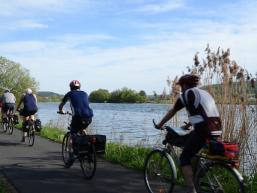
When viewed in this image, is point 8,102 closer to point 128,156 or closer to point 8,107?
point 8,107

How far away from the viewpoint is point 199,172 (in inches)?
239

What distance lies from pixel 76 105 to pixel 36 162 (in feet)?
7.27

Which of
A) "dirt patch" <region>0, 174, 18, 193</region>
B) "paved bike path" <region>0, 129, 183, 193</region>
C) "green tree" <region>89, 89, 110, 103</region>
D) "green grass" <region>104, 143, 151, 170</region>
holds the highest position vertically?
"green tree" <region>89, 89, 110, 103</region>

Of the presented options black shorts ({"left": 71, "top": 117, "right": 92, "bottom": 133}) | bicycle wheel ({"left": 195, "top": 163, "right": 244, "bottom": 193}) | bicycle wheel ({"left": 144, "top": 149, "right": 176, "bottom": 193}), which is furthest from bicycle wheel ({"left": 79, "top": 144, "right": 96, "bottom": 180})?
bicycle wheel ({"left": 195, "top": 163, "right": 244, "bottom": 193})

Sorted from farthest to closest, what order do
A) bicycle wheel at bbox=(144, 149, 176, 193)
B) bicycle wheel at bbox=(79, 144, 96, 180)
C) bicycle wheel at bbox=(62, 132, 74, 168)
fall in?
1. bicycle wheel at bbox=(62, 132, 74, 168)
2. bicycle wheel at bbox=(79, 144, 96, 180)
3. bicycle wheel at bbox=(144, 149, 176, 193)

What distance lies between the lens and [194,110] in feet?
19.6

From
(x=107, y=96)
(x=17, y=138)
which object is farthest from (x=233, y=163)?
(x=107, y=96)

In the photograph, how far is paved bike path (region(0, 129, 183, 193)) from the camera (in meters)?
7.85

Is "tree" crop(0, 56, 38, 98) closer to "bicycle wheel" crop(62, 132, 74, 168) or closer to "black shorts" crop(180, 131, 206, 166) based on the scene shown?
"bicycle wheel" crop(62, 132, 74, 168)

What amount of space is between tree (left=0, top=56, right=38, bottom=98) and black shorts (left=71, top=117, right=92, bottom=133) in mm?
27283

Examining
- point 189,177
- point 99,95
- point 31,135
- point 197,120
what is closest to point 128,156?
point 31,135

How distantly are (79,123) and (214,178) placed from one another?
4163 millimetres

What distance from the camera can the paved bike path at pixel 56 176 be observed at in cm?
785

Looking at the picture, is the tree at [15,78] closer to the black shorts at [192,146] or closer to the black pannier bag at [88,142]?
the black pannier bag at [88,142]
